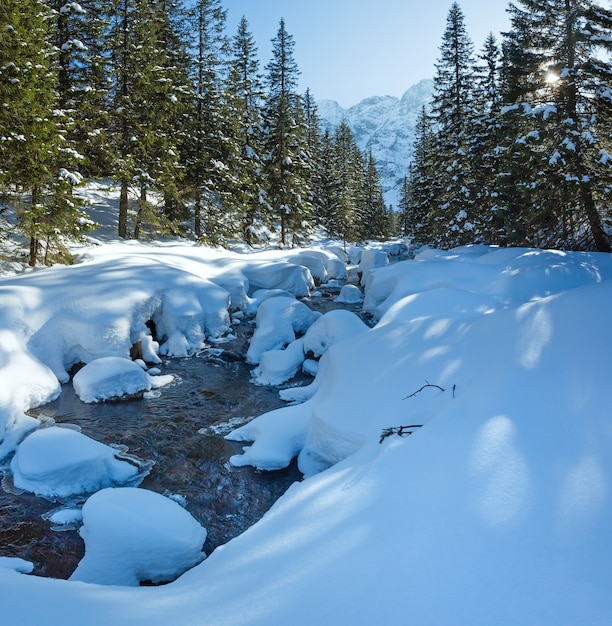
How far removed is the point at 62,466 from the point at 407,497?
16.6 feet

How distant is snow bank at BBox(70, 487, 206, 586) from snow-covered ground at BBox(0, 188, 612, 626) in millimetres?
17

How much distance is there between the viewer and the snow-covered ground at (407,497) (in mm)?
2424

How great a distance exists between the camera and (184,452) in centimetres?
736

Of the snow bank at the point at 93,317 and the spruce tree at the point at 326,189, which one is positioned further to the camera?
the spruce tree at the point at 326,189

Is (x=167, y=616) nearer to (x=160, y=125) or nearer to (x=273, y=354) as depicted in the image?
(x=273, y=354)

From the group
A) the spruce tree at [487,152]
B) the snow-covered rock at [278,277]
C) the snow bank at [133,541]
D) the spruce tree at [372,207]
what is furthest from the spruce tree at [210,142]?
the spruce tree at [372,207]

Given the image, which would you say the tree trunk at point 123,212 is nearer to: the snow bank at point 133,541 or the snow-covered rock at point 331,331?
the snow-covered rock at point 331,331

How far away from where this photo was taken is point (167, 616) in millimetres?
2701

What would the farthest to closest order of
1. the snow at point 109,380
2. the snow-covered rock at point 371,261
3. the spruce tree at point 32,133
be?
1. the snow-covered rock at point 371,261
2. the spruce tree at point 32,133
3. the snow at point 109,380

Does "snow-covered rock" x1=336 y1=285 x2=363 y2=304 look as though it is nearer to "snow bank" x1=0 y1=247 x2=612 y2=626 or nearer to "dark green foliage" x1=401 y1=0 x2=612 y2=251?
"dark green foliage" x1=401 y1=0 x2=612 y2=251

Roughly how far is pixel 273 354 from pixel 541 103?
472 inches

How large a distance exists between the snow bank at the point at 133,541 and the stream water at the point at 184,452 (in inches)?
22.0

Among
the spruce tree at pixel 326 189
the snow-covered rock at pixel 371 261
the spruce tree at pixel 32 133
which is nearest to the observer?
the spruce tree at pixel 32 133

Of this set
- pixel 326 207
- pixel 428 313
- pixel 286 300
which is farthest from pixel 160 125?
pixel 326 207
